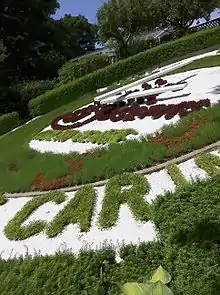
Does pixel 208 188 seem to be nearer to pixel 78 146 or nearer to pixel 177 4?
pixel 78 146

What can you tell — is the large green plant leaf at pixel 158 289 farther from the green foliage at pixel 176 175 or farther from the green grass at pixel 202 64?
the green grass at pixel 202 64

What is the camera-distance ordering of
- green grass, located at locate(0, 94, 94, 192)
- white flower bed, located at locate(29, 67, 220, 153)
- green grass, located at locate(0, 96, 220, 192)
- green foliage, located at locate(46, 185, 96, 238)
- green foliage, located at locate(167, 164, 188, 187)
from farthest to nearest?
white flower bed, located at locate(29, 67, 220, 153), green grass, located at locate(0, 94, 94, 192), green grass, located at locate(0, 96, 220, 192), green foliage, located at locate(167, 164, 188, 187), green foliage, located at locate(46, 185, 96, 238)

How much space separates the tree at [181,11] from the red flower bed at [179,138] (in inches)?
1215

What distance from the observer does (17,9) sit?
44.9 metres

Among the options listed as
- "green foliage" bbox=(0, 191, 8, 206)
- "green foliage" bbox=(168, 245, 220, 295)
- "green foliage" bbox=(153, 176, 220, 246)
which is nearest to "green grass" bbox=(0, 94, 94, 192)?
"green foliage" bbox=(0, 191, 8, 206)

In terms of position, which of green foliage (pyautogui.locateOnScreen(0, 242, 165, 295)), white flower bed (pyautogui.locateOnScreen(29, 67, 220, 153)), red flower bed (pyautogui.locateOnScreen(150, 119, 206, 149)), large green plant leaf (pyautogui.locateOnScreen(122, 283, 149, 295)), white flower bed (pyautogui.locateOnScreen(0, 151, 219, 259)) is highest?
large green plant leaf (pyautogui.locateOnScreen(122, 283, 149, 295))

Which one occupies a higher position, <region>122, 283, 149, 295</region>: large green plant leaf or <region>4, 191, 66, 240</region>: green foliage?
<region>122, 283, 149, 295</region>: large green plant leaf

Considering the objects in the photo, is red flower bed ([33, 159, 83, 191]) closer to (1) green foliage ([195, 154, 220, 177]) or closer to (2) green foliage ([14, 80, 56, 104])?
(1) green foliage ([195, 154, 220, 177])

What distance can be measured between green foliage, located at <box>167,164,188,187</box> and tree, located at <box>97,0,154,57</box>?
31807 millimetres

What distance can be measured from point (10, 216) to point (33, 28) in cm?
3659

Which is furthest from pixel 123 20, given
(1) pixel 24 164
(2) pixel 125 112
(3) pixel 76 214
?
(3) pixel 76 214

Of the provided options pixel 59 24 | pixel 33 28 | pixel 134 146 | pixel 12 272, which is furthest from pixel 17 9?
pixel 12 272

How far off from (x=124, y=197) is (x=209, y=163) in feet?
5.96

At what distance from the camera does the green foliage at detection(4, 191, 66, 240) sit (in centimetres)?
969
